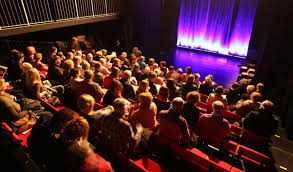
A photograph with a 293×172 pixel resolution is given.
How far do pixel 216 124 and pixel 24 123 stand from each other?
11.4 feet

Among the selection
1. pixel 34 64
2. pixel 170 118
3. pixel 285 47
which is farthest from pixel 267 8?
pixel 34 64

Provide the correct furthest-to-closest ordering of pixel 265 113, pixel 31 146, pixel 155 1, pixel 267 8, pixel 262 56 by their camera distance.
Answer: pixel 155 1, pixel 267 8, pixel 262 56, pixel 265 113, pixel 31 146

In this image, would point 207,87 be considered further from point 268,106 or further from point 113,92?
point 113,92

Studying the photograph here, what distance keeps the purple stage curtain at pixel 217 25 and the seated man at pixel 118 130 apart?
12.2 m

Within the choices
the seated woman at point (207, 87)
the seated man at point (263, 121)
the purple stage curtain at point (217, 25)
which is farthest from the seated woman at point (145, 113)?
the purple stage curtain at point (217, 25)

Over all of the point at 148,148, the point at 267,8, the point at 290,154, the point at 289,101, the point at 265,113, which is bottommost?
the point at 290,154

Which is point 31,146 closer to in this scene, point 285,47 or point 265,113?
point 265,113

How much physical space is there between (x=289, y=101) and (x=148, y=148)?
522cm

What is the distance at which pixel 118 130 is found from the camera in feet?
7.87

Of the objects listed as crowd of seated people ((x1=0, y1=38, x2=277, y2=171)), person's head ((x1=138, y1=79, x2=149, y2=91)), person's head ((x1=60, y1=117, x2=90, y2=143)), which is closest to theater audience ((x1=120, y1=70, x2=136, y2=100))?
crowd of seated people ((x1=0, y1=38, x2=277, y2=171))

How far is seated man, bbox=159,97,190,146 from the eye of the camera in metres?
2.73

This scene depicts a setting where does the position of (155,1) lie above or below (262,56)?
above

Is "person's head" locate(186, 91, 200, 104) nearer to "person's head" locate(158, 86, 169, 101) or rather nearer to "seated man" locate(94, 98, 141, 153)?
"person's head" locate(158, 86, 169, 101)

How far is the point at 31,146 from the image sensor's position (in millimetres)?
2396
